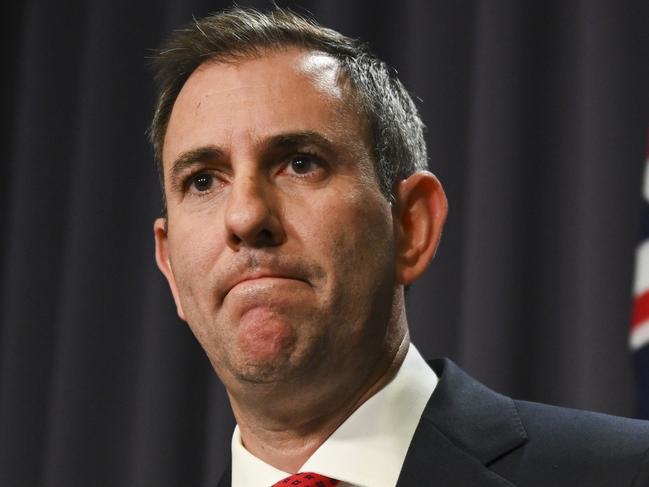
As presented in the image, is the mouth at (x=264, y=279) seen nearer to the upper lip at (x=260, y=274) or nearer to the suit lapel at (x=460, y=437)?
the upper lip at (x=260, y=274)

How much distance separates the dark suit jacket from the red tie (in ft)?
0.33

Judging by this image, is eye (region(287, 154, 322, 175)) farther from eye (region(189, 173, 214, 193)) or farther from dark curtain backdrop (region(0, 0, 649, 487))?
dark curtain backdrop (region(0, 0, 649, 487))

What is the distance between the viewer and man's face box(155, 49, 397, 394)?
4.18ft

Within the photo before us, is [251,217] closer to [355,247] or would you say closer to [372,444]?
[355,247]

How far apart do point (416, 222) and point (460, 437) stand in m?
0.34

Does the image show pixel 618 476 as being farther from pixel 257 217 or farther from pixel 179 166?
pixel 179 166

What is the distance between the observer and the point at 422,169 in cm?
158

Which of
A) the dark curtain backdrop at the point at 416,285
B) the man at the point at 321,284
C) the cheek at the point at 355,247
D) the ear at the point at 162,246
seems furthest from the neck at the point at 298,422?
the dark curtain backdrop at the point at 416,285

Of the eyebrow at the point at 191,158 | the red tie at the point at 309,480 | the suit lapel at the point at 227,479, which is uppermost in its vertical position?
the eyebrow at the point at 191,158

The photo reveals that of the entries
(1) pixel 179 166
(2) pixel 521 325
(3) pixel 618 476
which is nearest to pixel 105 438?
(2) pixel 521 325

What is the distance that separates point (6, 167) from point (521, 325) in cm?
160

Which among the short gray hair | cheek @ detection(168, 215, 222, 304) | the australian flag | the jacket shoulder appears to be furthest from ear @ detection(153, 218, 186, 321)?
the australian flag

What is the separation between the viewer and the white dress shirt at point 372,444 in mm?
1325

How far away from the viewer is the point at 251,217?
4.13 ft
